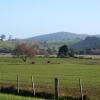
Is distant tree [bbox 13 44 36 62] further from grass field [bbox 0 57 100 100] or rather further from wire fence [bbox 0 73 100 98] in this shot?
wire fence [bbox 0 73 100 98]

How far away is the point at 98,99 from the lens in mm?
29250

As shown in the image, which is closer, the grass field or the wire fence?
the wire fence

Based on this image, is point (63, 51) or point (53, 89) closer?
point (53, 89)

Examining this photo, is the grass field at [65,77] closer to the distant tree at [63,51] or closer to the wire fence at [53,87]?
the wire fence at [53,87]

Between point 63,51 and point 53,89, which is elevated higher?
point 63,51

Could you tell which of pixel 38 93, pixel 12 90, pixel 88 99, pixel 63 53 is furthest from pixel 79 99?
pixel 63 53

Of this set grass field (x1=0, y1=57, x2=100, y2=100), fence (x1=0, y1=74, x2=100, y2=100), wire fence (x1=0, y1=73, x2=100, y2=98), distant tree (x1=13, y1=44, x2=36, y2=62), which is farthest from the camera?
distant tree (x1=13, y1=44, x2=36, y2=62)

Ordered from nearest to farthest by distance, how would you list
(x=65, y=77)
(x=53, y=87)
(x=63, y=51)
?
(x=53, y=87), (x=65, y=77), (x=63, y=51)

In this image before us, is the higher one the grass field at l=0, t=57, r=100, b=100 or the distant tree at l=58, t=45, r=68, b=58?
the distant tree at l=58, t=45, r=68, b=58

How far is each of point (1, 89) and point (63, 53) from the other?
156205 mm

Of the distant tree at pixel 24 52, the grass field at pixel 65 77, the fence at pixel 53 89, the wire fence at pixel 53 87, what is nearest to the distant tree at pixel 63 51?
the distant tree at pixel 24 52

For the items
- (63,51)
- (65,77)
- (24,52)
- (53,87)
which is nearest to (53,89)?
(53,87)

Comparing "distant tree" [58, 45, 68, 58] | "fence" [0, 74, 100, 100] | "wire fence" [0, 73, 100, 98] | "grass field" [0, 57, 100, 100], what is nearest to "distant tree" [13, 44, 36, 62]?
"distant tree" [58, 45, 68, 58]

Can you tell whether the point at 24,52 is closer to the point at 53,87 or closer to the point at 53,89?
the point at 53,87
